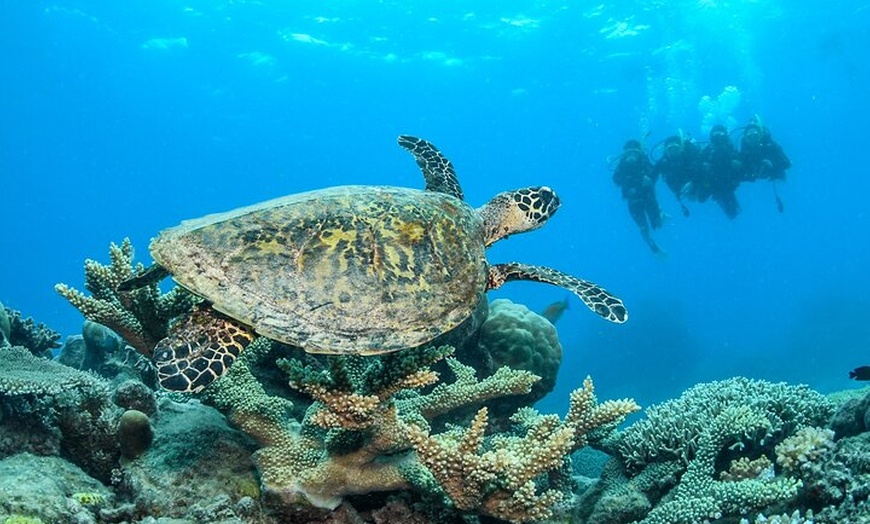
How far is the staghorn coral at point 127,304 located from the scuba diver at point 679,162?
20500 millimetres

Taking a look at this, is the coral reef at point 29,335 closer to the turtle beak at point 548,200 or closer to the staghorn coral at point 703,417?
the turtle beak at point 548,200

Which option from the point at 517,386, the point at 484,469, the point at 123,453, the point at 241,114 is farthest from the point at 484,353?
the point at 241,114

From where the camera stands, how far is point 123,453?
12.7ft

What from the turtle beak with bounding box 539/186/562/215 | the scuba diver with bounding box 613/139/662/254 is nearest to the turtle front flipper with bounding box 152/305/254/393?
the turtle beak with bounding box 539/186/562/215

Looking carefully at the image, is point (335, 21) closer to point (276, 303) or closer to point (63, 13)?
point (63, 13)

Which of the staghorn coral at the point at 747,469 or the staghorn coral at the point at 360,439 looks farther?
the staghorn coral at the point at 747,469

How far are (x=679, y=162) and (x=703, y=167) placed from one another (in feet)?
2.90

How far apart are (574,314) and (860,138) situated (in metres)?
48.5

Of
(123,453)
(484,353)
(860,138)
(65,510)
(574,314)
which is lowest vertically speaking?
(65,510)

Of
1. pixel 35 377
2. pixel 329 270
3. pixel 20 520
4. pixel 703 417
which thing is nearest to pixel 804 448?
pixel 703 417

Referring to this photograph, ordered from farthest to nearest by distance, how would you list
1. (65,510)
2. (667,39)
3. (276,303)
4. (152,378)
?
1. (667,39)
2. (152,378)
3. (276,303)
4. (65,510)

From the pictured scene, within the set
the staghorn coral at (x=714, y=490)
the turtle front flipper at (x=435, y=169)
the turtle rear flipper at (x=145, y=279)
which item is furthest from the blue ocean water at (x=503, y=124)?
the turtle rear flipper at (x=145, y=279)

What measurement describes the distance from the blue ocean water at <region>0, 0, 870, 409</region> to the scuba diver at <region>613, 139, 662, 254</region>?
14753mm

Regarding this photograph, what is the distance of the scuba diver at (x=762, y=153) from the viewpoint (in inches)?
771
